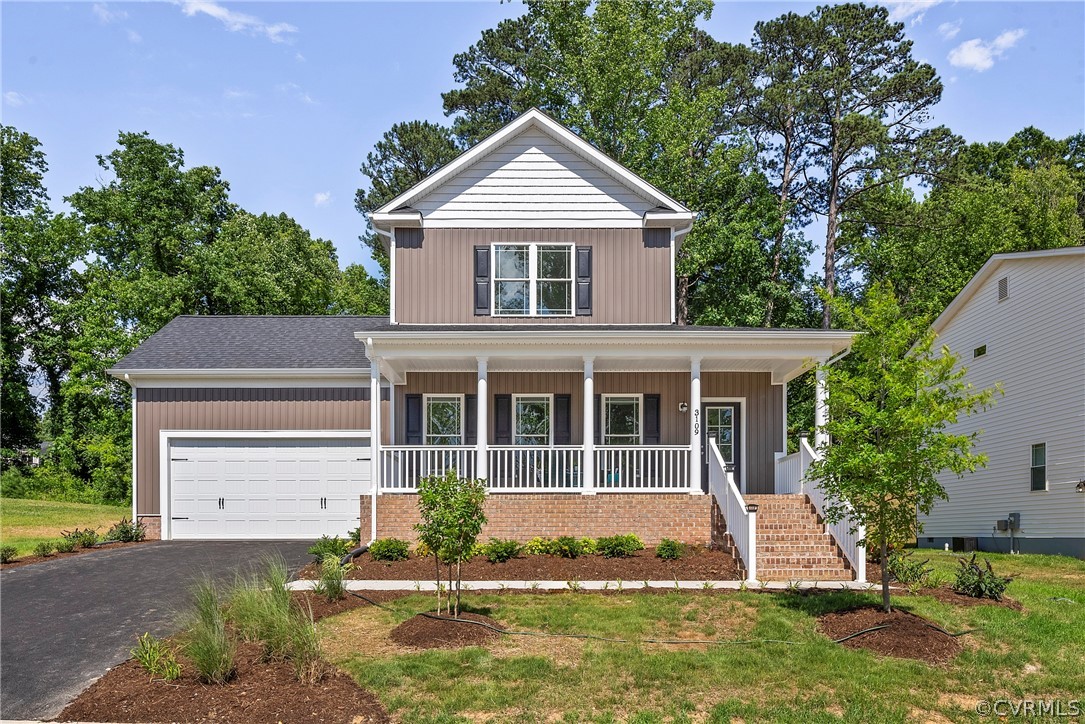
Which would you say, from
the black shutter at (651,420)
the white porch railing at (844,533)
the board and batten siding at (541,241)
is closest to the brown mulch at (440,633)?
the white porch railing at (844,533)

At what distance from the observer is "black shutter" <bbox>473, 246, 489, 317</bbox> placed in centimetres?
1648

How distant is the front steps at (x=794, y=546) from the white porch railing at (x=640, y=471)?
60.3 inches

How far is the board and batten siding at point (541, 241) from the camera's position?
16516mm

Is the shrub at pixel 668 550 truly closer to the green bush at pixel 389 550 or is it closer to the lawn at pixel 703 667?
the lawn at pixel 703 667

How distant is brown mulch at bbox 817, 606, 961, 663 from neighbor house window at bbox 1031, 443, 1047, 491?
37.5 ft

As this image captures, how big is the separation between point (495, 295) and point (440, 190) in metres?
2.46

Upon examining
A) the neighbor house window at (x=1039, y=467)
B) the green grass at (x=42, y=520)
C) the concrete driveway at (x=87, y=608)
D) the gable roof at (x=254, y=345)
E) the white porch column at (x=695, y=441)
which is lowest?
the green grass at (x=42, y=520)

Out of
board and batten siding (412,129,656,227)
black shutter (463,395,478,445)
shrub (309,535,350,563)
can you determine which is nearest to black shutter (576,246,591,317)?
board and batten siding (412,129,656,227)

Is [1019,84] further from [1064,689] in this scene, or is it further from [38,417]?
[38,417]

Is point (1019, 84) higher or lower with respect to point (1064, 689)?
higher

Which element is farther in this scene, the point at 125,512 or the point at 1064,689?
the point at 125,512

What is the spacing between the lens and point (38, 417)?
31.3 m

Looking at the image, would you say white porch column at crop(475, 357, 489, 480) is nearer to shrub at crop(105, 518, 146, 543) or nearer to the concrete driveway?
the concrete driveway

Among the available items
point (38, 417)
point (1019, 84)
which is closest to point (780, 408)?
point (1019, 84)
